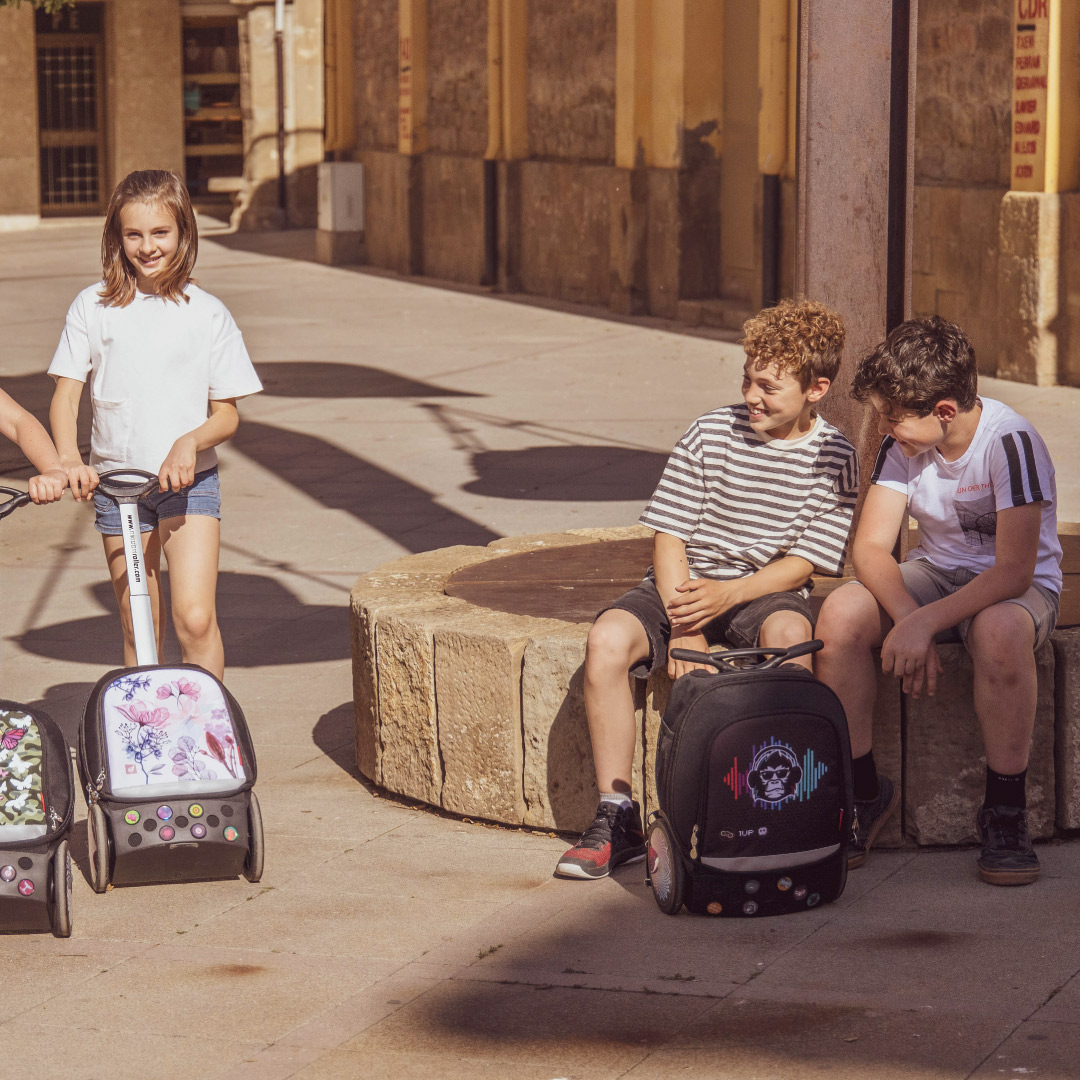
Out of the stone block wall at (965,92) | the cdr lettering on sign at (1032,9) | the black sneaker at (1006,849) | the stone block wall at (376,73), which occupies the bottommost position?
the black sneaker at (1006,849)

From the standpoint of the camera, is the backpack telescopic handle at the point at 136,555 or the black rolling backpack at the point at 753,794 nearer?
the black rolling backpack at the point at 753,794

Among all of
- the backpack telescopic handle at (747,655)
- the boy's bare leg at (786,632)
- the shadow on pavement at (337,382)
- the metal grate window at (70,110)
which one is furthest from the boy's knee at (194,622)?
the metal grate window at (70,110)

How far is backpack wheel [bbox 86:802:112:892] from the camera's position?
4074 millimetres

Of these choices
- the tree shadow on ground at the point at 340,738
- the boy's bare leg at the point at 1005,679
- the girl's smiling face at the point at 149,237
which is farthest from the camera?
the tree shadow on ground at the point at 340,738

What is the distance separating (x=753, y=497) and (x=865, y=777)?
0.66 metres

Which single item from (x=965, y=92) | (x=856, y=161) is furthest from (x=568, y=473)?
(x=856, y=161)

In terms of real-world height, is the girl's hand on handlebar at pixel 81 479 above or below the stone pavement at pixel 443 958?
above

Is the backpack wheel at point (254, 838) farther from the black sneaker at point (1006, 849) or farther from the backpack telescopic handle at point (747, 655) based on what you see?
the black sneaker at point (1006, 849)

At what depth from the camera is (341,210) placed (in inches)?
880

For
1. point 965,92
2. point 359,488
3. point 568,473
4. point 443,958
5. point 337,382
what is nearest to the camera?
point 443,958

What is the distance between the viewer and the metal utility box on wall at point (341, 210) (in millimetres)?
22266

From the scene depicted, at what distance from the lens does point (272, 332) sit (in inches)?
635

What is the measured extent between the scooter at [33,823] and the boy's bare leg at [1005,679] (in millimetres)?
1866

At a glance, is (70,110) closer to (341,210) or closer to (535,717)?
(341,210)
